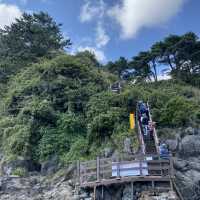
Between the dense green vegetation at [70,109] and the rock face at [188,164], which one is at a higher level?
the dense green vegetation at [70,109]

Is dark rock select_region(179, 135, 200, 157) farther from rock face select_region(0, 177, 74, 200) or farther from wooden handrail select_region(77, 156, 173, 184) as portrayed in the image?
rock face select_region(0, 177, 74, 200)

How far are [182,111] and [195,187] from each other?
6299 mm

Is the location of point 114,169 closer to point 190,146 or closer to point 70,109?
point 190,146

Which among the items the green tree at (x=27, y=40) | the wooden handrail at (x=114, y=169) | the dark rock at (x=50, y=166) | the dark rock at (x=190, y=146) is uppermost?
the green tree at (x=27, y=40)

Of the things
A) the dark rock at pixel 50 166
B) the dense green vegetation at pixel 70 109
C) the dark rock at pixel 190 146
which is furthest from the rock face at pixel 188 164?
the dark rock at pixel 50 166

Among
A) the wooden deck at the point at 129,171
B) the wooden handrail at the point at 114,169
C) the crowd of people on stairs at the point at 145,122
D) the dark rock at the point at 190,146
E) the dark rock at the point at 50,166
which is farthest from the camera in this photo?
the dark rock at the point at 50,166

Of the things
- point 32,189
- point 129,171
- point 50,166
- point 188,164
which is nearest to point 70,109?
point 50,166

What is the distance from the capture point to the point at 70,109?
1188 inches

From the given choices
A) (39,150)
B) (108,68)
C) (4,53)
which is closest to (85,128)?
(39,150)

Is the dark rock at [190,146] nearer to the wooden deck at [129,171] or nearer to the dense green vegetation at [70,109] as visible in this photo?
the dense green vegetation at [70,109]

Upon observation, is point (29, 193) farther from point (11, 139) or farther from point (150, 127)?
point (150, 127)

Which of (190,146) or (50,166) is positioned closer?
(190,146)

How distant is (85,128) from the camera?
2862 centimetres

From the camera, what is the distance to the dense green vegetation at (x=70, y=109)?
26.4 metres
